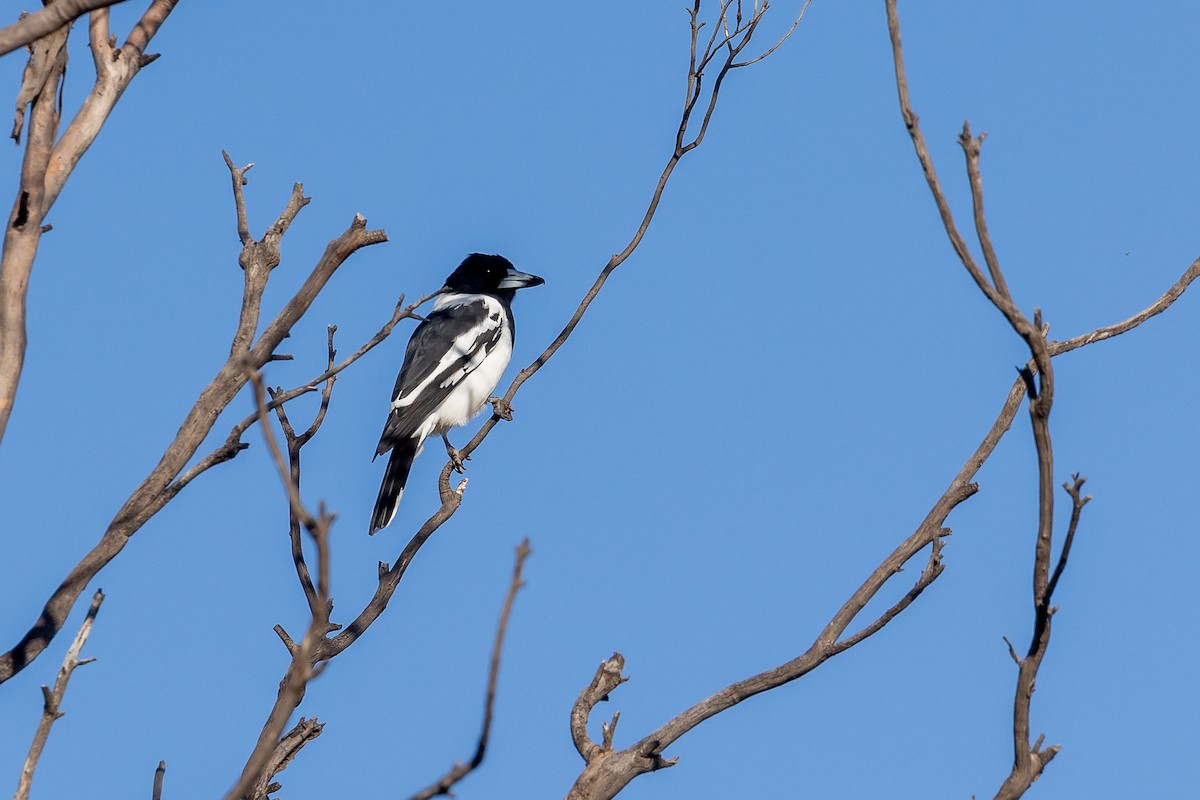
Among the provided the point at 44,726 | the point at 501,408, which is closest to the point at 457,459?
the point at 501,408

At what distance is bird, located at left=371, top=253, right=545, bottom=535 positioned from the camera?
323 inches

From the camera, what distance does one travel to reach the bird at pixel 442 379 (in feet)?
26.9

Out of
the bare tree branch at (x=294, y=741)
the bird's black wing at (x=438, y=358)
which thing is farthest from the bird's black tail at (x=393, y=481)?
the bare tree branch at (x=294, y=741)

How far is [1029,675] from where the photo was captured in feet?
8.13

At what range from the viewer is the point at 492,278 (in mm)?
9742

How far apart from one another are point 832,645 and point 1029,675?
1131 millimetres

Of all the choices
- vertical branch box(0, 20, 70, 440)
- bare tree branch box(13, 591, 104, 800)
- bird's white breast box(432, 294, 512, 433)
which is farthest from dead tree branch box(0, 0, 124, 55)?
bird's white breast box(432, 294, 512, 433)

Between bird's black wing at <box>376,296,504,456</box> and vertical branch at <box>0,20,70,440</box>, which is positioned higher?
bird's black wing at <box>376,296,504,456</box>

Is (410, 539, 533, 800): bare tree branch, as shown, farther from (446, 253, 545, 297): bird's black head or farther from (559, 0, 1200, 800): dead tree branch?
(446, 253, 545, 297): bird's black head

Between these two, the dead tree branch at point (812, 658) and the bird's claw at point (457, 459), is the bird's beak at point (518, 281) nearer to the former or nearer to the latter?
the bird's claw at point (457, 459)

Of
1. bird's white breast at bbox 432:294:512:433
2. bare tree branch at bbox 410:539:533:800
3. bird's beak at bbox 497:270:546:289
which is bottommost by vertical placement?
bare tree branch at bbox 410:539:533:800

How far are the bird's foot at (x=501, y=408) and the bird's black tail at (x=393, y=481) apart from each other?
582 millimetres

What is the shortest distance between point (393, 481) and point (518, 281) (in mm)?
2067

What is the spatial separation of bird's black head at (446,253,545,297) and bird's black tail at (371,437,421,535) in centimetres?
166
